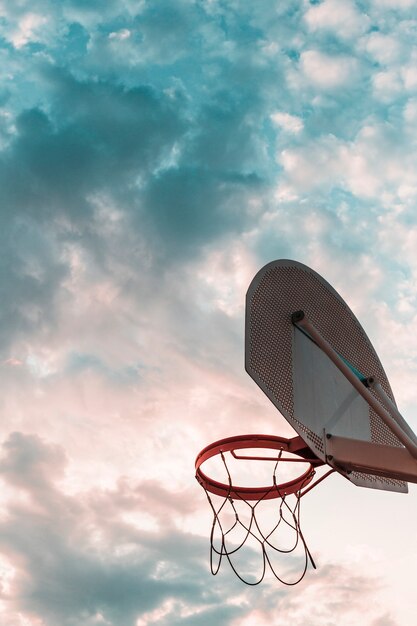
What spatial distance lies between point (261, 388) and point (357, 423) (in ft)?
4.40

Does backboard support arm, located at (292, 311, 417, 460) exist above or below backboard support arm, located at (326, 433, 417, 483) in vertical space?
above

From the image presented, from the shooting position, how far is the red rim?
723 cm

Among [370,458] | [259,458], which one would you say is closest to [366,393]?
[370,458]

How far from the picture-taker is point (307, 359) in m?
6.73

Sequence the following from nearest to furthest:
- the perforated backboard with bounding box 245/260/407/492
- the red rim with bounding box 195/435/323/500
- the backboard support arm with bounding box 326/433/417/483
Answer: the backboard support arm with bounding box 326/433/417/483
the perforated backboard with bounding box 245/260/407/492
the red rim with bounding box 195/435/323/500

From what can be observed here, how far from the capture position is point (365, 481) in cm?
665

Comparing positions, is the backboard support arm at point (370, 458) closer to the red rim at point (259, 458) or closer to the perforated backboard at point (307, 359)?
the perforated backboard at point (307, 359)

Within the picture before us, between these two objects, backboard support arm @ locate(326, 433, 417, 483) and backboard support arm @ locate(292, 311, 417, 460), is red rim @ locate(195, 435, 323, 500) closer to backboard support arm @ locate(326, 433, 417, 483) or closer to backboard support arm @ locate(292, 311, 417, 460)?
backboard support arm @ locate(326, 433, 417, 483)

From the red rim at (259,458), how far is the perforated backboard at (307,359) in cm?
67

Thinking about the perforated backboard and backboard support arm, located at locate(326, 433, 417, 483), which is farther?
the perforated backboard

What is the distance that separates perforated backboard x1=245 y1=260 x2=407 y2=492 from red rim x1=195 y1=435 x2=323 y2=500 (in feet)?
2.19

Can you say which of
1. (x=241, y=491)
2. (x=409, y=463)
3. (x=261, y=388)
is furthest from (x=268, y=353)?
(x=241, y=491)

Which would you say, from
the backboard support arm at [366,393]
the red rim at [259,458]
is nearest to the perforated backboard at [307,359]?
the backboard support arm at [366,393]

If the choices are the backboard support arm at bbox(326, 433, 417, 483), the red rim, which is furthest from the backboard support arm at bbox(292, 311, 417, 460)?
the red rim
